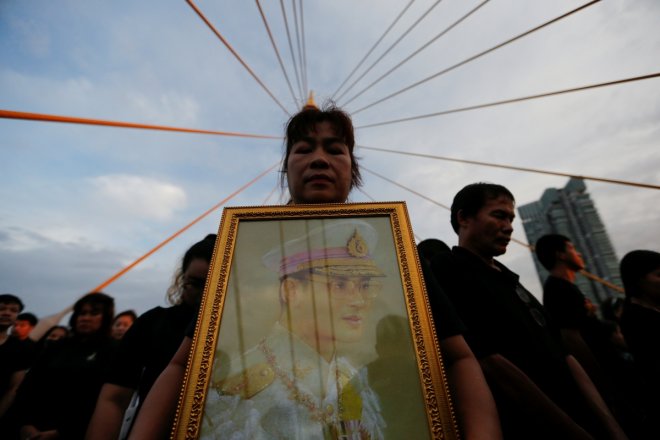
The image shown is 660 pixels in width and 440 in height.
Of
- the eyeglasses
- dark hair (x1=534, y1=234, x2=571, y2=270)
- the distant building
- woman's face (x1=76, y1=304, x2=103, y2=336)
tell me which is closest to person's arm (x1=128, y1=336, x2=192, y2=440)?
the eyeglasses

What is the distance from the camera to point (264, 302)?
105 centimetres

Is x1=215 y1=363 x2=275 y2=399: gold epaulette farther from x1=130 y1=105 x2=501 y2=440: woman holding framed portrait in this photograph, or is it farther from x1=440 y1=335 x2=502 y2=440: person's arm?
x1=440 y1=335 x2=502 y2=440: person's arm

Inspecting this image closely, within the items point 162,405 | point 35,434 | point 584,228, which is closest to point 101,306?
point 35,434

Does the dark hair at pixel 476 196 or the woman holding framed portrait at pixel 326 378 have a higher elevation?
the dark hair at pixel 476 196

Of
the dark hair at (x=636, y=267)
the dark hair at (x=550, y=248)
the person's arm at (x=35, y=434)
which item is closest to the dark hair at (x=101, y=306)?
the person's arm at (x=35, y=434)

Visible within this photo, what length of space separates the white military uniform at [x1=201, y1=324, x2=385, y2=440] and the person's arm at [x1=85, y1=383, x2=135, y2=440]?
1.04 m

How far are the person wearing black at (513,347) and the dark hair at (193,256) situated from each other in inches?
56.7

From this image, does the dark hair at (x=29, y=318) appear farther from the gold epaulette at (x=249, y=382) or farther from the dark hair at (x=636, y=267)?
the dark hair at (x=636, y=267)

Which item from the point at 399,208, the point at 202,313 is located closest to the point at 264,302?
the point at 202,313

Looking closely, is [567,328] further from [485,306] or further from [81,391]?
[81,391]

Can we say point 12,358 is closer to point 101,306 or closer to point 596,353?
point 101,306

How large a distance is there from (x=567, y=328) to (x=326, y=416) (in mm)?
2602

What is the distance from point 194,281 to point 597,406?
93.0 inches

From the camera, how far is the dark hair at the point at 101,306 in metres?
3.21
